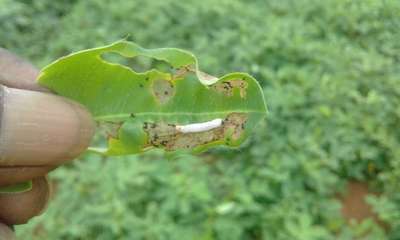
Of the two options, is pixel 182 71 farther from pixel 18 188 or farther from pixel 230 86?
pixel 18 188

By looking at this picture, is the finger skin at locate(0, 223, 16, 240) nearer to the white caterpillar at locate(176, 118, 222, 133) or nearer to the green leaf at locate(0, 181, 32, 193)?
the green leaf at locate(0, 181, 32, 193)

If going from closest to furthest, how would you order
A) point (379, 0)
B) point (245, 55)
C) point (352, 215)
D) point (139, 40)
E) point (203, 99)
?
point (203, 99) → point (379, 0) → point (352, 215) → point (245, 55) → point (139, 40)

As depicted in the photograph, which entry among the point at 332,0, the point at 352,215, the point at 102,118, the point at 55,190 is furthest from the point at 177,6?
the point at 102,118

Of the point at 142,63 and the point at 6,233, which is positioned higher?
the point at 142,63

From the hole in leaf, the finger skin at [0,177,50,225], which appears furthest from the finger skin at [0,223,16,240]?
the hole in leaf

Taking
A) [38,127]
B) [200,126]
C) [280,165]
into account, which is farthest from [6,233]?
[280,165]

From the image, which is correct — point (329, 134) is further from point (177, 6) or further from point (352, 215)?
point (177, 6)
